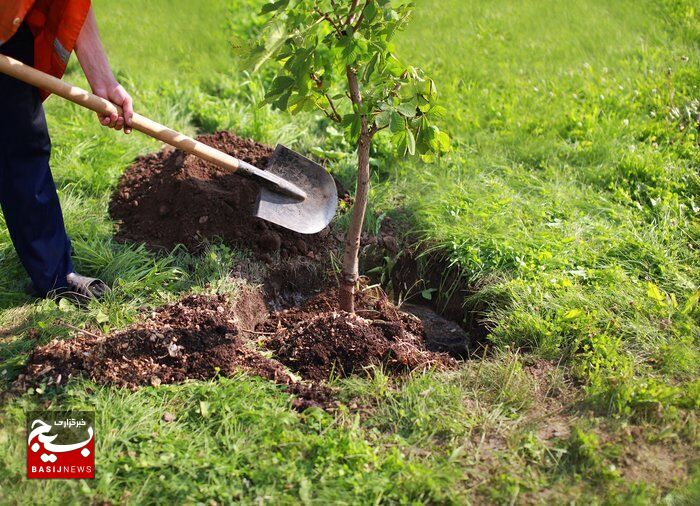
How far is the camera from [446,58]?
6.24 m

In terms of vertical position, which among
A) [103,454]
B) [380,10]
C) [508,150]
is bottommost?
[103,454]

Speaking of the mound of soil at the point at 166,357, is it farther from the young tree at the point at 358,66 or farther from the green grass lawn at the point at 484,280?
the young tree at the point at 358,66

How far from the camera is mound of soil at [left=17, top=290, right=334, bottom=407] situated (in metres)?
3.28

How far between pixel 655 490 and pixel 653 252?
172 centimetres

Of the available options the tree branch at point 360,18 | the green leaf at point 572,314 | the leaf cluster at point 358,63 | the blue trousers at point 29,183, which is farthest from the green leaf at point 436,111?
the blue trousers at point 29,183

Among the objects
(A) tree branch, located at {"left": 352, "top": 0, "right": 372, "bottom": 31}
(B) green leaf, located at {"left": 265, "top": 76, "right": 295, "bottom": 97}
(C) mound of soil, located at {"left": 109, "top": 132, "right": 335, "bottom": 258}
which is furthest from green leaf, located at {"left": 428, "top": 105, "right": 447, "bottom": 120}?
(C) mound of soil, located at {"left": 109, "top": 132, "right": 335, "bottom": 258}

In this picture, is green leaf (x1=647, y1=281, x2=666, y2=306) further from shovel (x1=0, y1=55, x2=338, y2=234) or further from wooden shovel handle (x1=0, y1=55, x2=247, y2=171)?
wooden shovel handle (x1=0, y1=55, x2=247, y2=171)

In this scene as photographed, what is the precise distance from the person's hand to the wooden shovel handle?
0.09 ft

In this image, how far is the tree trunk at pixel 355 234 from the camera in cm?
352

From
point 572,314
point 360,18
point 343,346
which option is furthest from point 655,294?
point 360,18

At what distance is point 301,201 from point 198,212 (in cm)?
61

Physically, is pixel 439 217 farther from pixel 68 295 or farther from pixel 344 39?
pixel 68 295

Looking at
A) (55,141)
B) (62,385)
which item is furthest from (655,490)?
(55,141)

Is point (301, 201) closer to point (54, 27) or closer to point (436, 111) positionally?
point (436, 111)
